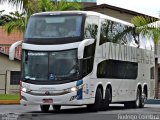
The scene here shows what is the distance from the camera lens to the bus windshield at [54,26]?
2089 cm

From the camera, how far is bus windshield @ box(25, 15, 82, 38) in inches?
822

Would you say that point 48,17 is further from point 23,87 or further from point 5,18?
point 5,18

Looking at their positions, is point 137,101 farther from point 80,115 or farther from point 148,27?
point 80,115

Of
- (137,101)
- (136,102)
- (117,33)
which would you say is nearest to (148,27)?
(137,101)

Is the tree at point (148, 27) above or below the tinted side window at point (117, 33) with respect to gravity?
above

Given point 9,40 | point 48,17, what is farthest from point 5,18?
point 48,17

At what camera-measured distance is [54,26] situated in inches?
833

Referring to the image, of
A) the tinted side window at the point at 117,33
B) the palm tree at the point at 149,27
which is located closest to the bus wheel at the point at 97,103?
the tinted side window at the point at 117,33

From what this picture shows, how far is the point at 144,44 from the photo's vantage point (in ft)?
95.1

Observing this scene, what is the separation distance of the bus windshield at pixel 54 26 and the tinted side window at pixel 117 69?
7.19ft

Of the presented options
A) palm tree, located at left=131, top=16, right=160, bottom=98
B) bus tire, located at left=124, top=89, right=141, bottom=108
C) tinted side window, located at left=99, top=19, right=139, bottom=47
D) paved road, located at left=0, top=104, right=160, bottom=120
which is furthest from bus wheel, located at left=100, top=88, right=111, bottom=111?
palm tree, located at left=131, top=16, right=160, bottom=98

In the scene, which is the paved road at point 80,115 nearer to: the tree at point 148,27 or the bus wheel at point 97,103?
the bus wheel at point 97,103

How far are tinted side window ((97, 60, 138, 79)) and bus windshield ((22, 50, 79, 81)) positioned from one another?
6.26ft

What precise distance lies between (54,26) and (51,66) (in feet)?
5.44
